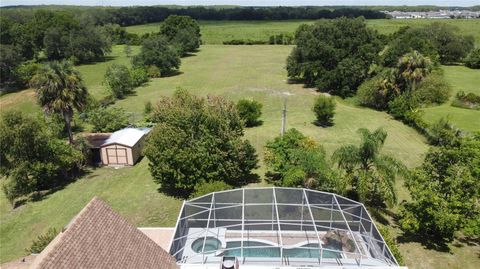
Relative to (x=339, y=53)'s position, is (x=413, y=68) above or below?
below

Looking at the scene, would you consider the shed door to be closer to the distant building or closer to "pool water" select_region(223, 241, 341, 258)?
the distant building

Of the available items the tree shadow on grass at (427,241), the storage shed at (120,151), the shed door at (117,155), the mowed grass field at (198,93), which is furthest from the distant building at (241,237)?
the shed door at (117,155)

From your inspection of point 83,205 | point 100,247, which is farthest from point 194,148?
point 100,247

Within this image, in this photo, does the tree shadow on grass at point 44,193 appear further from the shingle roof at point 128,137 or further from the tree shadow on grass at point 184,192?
the tree shadow on grass at point 184,192

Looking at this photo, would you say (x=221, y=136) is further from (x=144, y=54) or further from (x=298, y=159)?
(x=144, y=54)

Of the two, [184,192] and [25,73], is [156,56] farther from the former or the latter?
[184,192]

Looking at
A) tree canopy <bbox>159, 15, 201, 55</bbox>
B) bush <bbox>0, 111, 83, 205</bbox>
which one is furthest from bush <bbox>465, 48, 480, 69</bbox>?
bush <bbox>0, 111, 83, 205</bbox>

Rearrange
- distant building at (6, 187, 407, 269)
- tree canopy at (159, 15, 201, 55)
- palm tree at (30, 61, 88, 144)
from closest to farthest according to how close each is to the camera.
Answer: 1. distant building at (6, 187, 407, 269)
2. palm tree at (30, 61, 88, 144)
3. tree canopy at (159, 15, 201, 55)
